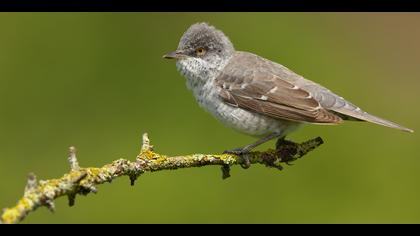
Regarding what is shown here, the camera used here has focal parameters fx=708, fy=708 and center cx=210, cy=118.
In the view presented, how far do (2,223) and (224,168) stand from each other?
6.78 ft

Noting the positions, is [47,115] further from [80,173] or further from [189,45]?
[80,173]

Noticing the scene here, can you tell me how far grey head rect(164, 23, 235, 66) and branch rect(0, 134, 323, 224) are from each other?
41.0 inches

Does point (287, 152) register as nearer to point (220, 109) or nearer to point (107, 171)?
point (220, 109)

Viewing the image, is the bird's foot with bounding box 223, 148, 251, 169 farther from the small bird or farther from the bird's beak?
the bird's beak

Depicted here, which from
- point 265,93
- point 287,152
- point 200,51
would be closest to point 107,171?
point 287,152

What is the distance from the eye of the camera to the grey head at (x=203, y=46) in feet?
18.5

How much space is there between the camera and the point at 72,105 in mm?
7438

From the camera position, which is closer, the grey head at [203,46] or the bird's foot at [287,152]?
the bird's foot at [287,152]

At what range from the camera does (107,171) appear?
3.56m

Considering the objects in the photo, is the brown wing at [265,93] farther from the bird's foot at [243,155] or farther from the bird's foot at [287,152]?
the bird's foot at [243,155]

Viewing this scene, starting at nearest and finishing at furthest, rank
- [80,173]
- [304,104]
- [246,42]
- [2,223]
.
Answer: [2,223] < [80,173] < [304,104] < [246,42]

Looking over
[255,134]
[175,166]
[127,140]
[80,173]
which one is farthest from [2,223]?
[127,140]

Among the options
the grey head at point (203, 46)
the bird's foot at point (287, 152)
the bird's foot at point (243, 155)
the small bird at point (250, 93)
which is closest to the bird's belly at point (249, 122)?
the small bird at point (250, 93)

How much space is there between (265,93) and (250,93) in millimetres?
125
